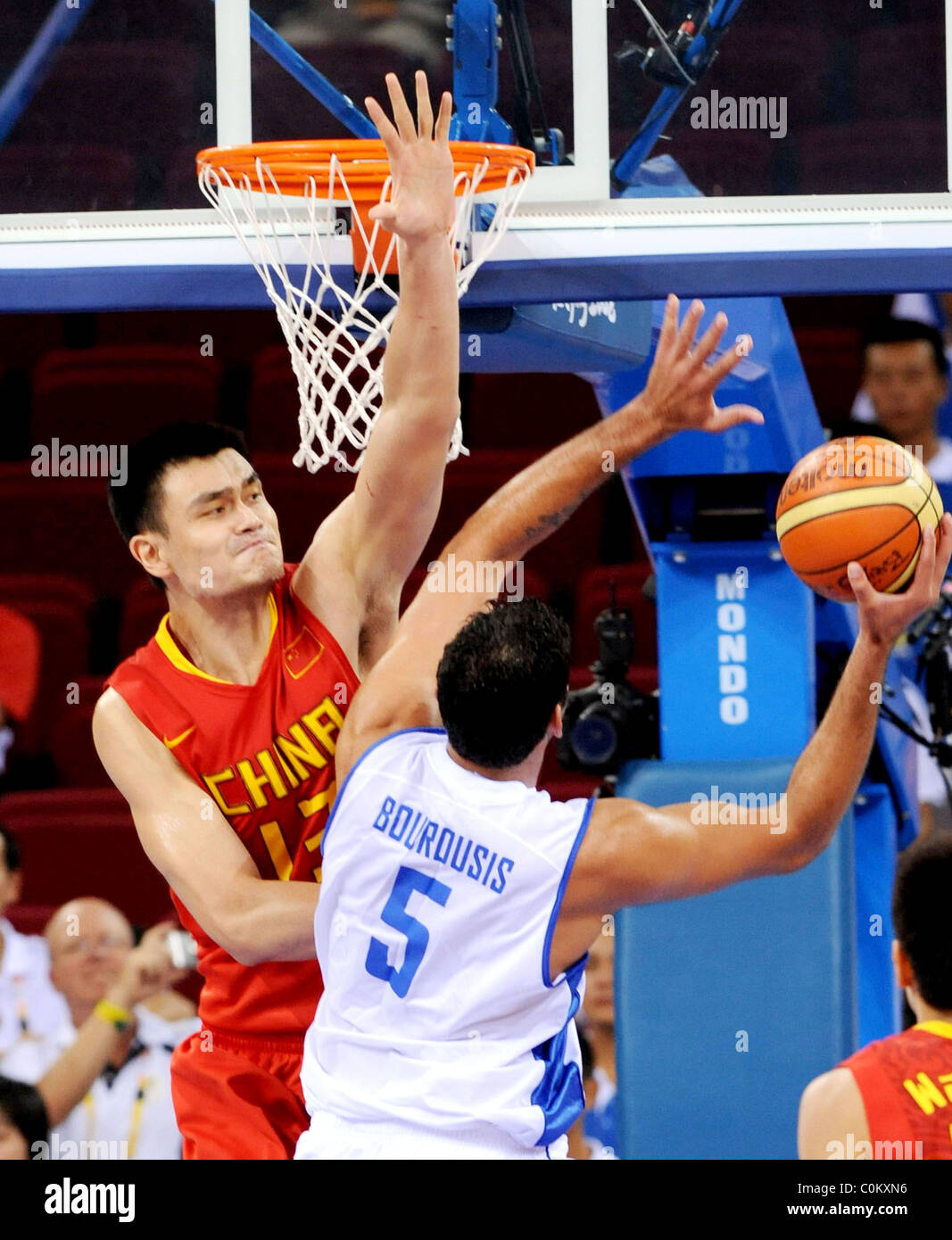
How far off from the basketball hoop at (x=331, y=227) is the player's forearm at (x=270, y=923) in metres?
0.79

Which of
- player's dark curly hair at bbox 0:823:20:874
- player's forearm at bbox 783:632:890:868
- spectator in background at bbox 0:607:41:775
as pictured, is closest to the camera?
player's forearm at bbox 783:632:890:868

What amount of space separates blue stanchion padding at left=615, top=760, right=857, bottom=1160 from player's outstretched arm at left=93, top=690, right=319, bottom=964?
113 centimetres

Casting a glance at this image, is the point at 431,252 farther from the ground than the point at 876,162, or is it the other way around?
the point at 876,162

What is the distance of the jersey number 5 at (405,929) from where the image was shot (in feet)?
7.22

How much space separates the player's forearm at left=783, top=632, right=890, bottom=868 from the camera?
7.04 ft

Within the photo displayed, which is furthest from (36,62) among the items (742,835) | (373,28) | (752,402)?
(742,835)

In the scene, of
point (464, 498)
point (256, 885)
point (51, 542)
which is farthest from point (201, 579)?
point (51, 542)

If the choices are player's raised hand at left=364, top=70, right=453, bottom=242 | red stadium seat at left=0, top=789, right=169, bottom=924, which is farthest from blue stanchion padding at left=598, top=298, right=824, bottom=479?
red stadium seat at left=0, top=789, right=169, bottom=924

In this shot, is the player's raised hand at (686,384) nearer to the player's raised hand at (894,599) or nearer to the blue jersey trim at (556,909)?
the player's raised hand at (894,599)

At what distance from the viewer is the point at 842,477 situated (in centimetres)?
251

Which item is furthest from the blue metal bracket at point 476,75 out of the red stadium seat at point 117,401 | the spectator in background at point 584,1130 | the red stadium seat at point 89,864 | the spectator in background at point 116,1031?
the red stadium seat at point 117,401

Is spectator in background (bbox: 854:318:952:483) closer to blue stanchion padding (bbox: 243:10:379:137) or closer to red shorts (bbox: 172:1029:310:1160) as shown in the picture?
blue stanchion padding (bbox: 243:10:379:137)

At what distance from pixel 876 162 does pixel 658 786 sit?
1369mm
